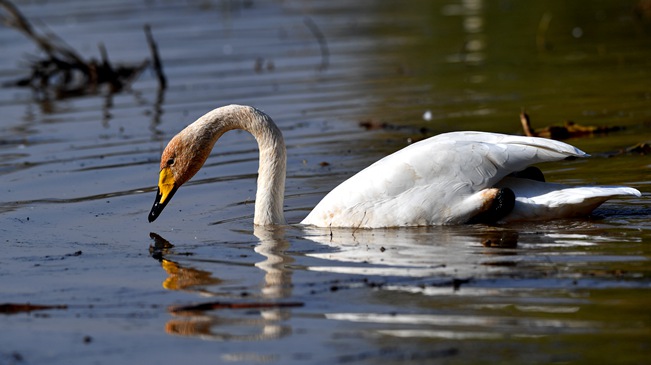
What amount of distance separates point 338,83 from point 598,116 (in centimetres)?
493

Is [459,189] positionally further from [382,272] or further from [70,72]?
[70,72]

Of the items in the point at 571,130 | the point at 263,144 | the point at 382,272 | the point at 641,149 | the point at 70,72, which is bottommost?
the point at 382,272

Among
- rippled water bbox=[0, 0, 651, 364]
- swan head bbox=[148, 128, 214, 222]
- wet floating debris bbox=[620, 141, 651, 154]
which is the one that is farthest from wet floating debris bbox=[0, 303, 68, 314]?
wet floating debris bbox=[620, 141, 651, 154]

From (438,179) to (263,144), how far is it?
154 centimetres

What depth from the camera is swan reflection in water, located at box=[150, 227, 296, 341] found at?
5793mm

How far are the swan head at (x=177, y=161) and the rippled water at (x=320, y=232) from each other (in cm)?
25

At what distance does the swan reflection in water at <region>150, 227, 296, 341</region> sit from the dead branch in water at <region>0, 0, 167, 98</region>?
33.0 feet

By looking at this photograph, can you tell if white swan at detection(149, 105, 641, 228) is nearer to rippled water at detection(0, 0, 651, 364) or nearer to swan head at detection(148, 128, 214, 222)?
rippled water at detection(0, 0, 651, 364)

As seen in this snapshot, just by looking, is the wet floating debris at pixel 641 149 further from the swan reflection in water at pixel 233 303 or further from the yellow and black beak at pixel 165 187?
the yellow and black beak at pixel 165 187

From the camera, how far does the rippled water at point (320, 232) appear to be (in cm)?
559

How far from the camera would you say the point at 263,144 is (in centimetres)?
874

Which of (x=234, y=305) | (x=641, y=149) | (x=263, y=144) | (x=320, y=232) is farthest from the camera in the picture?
(x=641, y=149)

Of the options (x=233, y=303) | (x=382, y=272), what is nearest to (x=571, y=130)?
(x=382, y=272)

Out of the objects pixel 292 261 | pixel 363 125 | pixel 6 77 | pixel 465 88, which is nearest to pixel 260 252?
pixel 292 261
